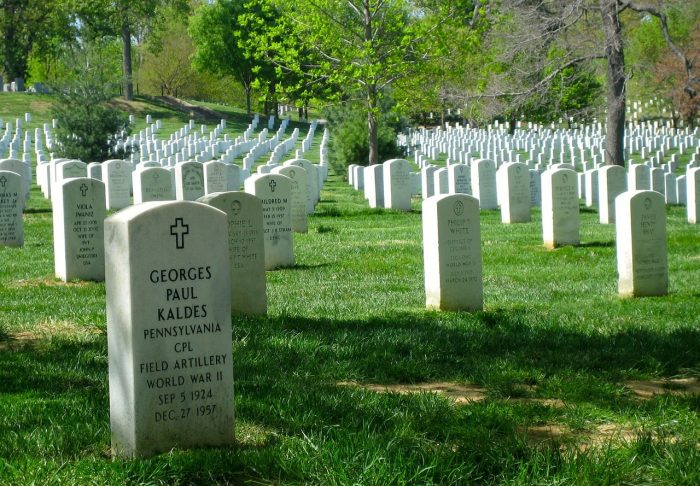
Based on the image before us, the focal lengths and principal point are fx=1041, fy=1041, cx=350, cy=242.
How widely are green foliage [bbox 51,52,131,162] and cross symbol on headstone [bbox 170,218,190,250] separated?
2668cm

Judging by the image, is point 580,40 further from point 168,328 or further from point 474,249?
point 168,328

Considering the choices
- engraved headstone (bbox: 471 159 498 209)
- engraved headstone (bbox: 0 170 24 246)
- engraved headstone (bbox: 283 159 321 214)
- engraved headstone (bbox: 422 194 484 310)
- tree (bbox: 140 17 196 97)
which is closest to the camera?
engraved headstone (bbox: 422 194 484 310)

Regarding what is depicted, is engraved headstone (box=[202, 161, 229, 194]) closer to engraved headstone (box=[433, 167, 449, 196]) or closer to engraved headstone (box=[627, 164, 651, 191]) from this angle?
engraved headstone (box=[433, 167, 449, 196])

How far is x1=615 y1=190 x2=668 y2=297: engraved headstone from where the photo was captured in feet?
35.8

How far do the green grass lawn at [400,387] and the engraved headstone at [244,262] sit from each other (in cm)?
39

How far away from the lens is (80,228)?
12.3 m

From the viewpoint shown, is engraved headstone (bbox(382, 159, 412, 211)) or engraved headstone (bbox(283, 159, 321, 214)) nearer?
engraved headstone (bbox(283, 159, 321, 214))

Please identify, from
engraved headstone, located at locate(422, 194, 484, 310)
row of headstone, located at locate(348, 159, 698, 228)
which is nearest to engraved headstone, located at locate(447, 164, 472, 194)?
row of headstone, located at locate(348, 159, 698, 228)

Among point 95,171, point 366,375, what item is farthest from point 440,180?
point 366,375

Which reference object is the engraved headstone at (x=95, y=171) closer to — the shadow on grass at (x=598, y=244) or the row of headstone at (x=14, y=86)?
the shadow on grass at (x=598, y=244)

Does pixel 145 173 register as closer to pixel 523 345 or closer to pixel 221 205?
pixel 221 205

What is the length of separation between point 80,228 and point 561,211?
7501 mm

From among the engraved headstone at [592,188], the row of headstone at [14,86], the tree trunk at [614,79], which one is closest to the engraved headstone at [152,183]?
the engraved headstone at [592,188]

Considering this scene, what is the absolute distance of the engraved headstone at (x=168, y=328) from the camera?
4977mm
